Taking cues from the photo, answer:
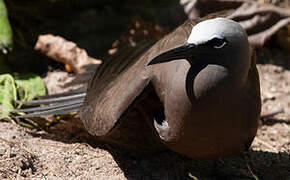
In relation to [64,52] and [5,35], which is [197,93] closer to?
[5,35]

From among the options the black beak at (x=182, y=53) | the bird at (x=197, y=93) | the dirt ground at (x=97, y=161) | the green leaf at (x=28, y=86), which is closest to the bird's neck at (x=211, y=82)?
the bird at (x=197, y=93)

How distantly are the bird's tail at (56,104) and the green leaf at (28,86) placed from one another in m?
0.12

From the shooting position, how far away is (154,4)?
18.0ft

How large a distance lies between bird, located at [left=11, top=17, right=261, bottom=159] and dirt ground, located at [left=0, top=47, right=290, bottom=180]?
0.25 m

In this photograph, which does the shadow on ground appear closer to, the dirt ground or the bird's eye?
the dirt ground

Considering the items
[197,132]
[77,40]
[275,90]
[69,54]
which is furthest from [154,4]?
[197,132]

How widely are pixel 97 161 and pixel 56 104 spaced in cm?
67

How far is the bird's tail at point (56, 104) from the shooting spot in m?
3.50

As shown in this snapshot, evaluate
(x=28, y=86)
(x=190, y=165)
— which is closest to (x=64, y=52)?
(x=28, y=86)

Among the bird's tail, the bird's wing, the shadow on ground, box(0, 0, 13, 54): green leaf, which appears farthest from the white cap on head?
box(0, 0, 13, 54): green leaf

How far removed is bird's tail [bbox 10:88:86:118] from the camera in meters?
3.50

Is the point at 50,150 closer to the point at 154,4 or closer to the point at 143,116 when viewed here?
the point at 143,116

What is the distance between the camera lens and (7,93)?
370cm

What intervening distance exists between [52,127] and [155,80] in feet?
3.71
